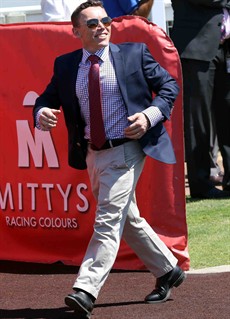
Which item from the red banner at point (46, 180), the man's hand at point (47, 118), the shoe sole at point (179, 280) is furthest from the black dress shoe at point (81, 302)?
the red banner at point (46, 180)

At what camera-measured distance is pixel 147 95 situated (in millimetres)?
6191

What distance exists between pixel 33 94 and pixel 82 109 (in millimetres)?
1334

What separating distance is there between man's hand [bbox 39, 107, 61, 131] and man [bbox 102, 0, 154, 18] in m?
2.85

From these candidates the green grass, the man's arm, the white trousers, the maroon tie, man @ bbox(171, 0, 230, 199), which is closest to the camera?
the white trousers

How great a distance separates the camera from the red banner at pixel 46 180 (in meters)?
7.06

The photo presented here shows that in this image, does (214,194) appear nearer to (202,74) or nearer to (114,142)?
(202,74)

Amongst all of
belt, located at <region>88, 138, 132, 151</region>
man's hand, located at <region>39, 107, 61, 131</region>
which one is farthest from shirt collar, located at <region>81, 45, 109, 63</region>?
belt, located at <region>88, 138, 132, 151</region>

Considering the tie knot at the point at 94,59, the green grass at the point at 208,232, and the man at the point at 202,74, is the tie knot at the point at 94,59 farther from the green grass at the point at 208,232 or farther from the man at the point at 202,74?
the man at the point at 202,74

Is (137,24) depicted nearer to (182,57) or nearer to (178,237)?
(178,237)

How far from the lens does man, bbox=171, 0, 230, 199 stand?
9297 mm

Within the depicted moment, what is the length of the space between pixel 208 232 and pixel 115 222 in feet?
6.99

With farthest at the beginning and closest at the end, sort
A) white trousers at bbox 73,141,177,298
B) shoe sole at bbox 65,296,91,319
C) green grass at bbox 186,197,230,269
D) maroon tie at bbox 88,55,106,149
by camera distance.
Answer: green grass at bbox 186,197,230,269
maroon tie at bbox 88,55,106,149
white trousers at bbox 73,141,177,298
shoe sole at bbox 65,296,91,319

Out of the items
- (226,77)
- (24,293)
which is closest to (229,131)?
(226,77)

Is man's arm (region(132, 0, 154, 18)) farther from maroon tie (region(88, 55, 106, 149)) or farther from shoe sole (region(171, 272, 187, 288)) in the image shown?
shoe sole (region(171, 272, 187, 288))
